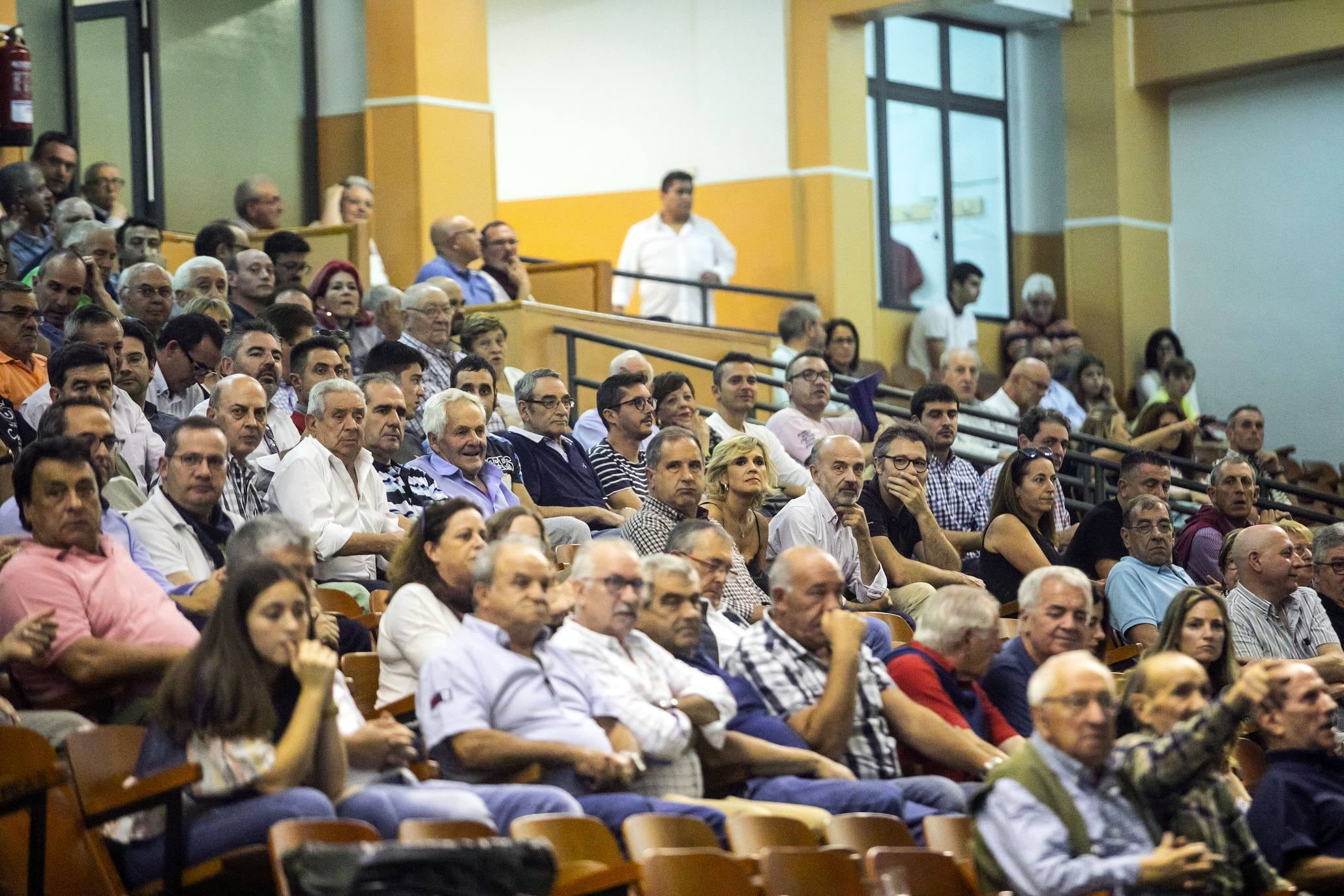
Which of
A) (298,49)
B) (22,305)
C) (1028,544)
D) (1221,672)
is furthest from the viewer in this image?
(298,49)

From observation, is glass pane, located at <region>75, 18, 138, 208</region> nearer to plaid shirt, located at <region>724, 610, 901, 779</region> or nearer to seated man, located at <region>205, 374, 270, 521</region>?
seated man, located at <region>205, 374, 270, 521</region>

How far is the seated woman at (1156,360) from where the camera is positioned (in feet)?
38.5

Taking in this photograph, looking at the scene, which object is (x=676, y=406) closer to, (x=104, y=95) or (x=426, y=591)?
(x=426, y=591)

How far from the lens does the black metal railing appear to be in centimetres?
802

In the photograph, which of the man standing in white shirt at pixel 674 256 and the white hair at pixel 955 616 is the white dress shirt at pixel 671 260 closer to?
the man standing in white shirt at pixel 674 256

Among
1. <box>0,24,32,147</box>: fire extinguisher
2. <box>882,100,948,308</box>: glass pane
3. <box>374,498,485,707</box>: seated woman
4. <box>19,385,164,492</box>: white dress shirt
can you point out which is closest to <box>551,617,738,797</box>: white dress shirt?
<box>374,498,485,707</box>: seated woman

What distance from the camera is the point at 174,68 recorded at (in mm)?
9844

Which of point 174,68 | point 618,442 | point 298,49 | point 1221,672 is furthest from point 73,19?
point 1221,672

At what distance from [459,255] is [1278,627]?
14.0 feet

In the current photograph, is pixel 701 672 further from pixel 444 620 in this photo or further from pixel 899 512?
pixel 899 512

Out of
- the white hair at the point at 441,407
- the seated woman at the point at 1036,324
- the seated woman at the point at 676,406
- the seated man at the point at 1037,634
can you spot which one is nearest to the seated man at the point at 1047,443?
the seated woman at the point at 676,406

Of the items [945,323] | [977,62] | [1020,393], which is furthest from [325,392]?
[977,62]

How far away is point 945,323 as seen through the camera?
36.9ft

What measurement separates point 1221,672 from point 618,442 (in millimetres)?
2421
